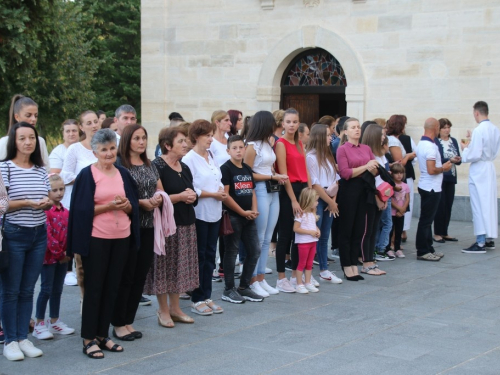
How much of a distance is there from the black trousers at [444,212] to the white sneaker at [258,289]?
4665mm

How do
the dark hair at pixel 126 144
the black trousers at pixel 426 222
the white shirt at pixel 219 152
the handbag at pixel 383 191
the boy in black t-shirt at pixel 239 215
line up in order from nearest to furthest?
the dark hair at pixel 126 144
the boy in black t-shirt at pixel 239 215
the white shirt at pixel 219 152
the handbag at pixel 383 191
the black trousers at pixel 426 222

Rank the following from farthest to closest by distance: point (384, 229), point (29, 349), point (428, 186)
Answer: point (428, 186)
point (384, 229)
point (29, 349)

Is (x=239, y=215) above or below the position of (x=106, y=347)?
above

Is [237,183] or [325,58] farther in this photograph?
[325,58]

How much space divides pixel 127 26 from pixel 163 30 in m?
14.3

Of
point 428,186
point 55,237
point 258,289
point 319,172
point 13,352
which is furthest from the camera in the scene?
point 428,186

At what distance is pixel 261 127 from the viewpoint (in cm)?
838

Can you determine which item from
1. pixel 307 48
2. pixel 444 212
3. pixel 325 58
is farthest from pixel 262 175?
pixel 325 58

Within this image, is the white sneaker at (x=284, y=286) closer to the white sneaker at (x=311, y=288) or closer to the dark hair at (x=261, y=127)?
the white sneaker at (x=311, y=288)

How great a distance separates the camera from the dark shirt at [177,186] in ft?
23.2

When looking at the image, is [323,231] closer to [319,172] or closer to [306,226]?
[319,172]

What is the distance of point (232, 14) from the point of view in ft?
53.6

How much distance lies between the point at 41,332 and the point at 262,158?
116 inches

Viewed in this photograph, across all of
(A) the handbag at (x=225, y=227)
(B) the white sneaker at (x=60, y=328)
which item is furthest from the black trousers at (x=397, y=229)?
(B) the white sneaker at (x=60, y=328)
